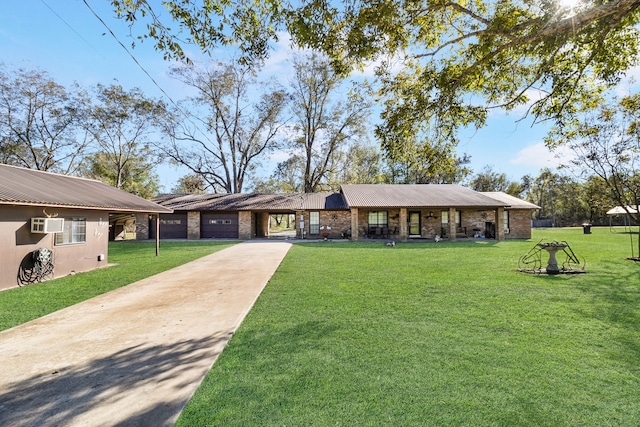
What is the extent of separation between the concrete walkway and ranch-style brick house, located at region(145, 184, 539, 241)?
15.1 metres

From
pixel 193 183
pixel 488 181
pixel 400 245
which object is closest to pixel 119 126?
pixel 193 183

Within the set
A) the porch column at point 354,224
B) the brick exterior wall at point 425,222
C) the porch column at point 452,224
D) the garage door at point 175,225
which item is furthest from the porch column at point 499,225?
the garage door at point 175,225

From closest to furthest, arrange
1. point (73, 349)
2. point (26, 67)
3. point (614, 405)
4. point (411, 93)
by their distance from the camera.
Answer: point (614, 405)
point (73, 349)
point (411, 93)
point (26, 67)

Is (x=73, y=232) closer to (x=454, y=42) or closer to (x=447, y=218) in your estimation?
(x=454, y=42)

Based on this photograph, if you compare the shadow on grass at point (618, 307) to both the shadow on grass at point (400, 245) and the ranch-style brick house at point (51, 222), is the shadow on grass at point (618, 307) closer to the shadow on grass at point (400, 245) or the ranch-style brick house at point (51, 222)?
the shadow on grass at point (400, 245)

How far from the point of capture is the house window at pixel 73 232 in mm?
9133

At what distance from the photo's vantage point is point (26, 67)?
2298 centimetres

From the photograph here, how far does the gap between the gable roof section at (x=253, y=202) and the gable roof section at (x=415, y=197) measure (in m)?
1.38

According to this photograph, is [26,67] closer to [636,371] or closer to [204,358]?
[204,358]

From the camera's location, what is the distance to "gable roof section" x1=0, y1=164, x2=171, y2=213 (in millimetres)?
7497

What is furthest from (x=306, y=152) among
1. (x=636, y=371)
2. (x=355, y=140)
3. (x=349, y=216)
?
(x=636, y=371)

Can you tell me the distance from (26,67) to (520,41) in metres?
31.7

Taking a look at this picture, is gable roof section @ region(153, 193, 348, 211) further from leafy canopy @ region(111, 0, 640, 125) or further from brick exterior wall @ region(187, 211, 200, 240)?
leafy canopy @ region(111, 0, 640, 125)

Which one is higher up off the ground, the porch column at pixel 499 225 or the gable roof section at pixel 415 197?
the gable roof section at pixel 415 197
